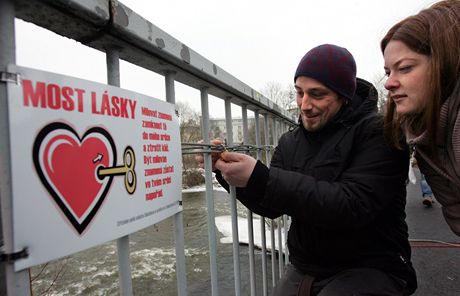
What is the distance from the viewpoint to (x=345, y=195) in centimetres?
134

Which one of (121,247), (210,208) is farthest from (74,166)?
(210,208)

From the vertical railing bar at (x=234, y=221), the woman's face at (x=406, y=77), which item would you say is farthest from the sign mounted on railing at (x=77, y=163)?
the woman's face at (x=406, y=77)

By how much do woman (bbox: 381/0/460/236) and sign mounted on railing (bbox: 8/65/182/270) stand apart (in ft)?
3.17

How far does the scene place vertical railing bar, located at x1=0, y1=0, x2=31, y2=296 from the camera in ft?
2.13

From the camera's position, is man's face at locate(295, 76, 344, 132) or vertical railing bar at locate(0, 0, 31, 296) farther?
man's face at locate(295, 76, 344, 132)

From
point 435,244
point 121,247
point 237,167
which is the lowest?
point 435,244

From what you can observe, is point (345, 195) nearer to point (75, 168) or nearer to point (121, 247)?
point (121, 247)

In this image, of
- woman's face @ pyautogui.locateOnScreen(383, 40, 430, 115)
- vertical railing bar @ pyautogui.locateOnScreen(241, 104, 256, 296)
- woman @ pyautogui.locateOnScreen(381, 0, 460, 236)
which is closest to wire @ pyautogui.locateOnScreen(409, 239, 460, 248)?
vertical railing bar @ pyautogui.locateOnScreen(241, 104, 256, 296)

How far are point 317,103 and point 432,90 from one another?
19.0 inches

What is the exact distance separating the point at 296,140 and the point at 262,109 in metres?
0.78

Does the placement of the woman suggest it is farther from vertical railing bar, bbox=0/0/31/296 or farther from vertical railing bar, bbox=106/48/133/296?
vertical railing bar, bbox=0/0/31/296

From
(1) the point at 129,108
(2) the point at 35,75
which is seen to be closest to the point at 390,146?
(1) the point at 129,108

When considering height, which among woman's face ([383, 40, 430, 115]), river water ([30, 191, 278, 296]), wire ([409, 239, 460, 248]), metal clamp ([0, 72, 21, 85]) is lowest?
river water ([30, 191, 278, 296])

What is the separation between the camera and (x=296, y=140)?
5.83 feet
